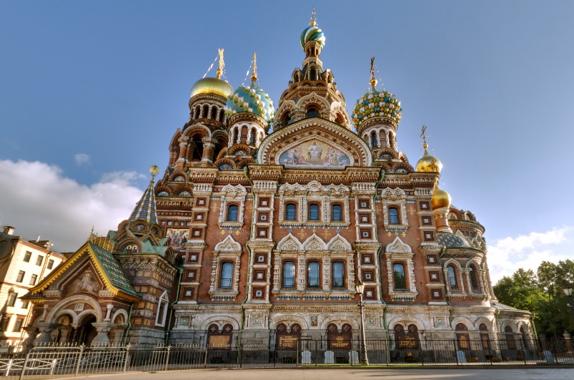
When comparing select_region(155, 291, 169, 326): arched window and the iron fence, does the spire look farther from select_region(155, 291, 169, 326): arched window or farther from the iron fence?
the iron fence

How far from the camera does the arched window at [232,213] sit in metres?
20.8

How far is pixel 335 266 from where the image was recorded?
1958 cm

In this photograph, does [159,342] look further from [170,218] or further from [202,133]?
[202,133]

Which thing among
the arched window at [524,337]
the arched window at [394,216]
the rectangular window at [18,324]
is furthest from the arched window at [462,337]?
the rectangular window at [18,324]

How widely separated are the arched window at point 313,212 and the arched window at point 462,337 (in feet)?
31.1

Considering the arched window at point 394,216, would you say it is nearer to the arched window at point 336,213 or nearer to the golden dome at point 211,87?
the arched window at point 336,213

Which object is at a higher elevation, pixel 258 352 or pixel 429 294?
pixel 429 294

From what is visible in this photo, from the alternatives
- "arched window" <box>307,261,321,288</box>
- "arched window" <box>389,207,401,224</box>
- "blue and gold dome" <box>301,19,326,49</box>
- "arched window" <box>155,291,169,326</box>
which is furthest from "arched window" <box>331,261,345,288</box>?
"blue and gold dome" <box>301,19,326,49</box>

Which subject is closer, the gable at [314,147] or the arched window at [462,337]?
the arched window at [462,337]

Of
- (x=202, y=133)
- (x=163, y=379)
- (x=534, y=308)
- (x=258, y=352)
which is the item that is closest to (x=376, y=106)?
(x=202, y=133)

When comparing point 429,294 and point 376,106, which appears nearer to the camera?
point 429,294

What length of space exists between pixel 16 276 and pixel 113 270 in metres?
24.2

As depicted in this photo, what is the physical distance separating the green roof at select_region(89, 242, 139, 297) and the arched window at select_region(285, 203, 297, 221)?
29.5 feet

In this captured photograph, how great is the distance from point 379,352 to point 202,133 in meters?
23.1
